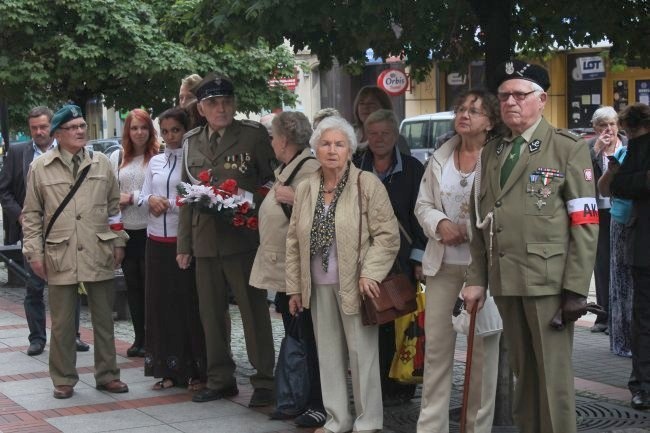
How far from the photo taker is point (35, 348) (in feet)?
32.6

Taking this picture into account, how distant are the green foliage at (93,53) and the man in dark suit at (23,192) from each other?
5.14 metres

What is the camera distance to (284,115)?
7.37m

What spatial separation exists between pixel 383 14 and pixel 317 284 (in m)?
1.68

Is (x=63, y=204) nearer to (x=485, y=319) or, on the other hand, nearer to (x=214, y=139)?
(x=214, y=139)

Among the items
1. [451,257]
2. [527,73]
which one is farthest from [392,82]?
[527,73]

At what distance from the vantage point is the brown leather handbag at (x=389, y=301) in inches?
258

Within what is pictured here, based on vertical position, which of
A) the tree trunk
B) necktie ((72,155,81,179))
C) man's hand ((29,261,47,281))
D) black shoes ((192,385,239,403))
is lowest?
black shoes ((192,385,239,403))

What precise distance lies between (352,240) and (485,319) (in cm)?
91

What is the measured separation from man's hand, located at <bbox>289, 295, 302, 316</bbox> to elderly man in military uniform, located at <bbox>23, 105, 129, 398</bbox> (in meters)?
1.90

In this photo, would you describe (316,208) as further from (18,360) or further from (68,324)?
(18,360)

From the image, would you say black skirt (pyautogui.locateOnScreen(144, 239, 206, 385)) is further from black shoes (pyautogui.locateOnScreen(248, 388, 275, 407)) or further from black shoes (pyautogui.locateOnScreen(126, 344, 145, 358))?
black shoes (pyautogui.locateOnScreen(126, 344, 145, 358))

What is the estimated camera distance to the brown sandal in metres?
8.43

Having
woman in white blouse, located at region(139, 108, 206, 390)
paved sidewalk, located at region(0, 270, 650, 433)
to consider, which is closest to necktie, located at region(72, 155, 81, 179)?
woman in white blouse, located at region(139, 108, 206, 390)

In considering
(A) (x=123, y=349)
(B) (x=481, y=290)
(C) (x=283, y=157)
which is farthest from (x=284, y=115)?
(A) (x=123, y=349)
